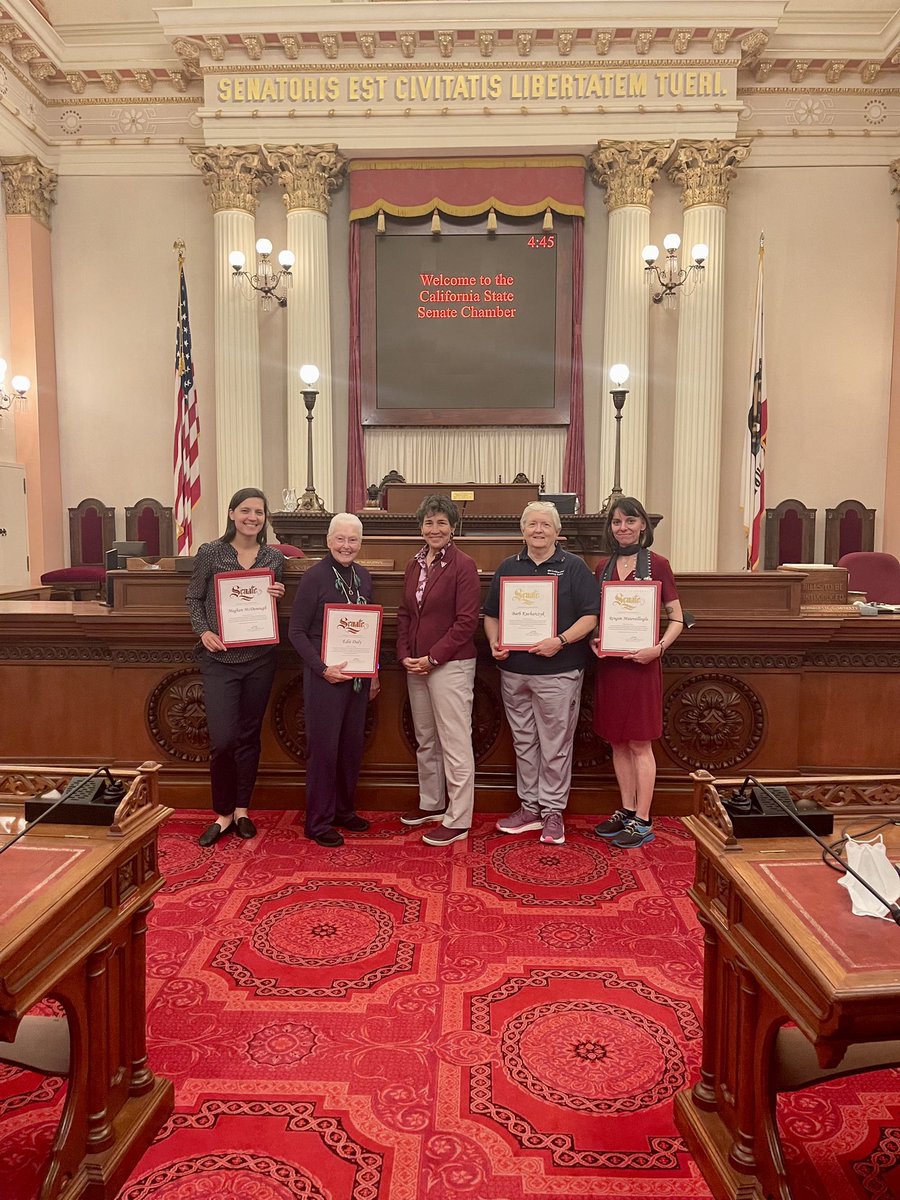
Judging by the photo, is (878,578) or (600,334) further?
(600,334)

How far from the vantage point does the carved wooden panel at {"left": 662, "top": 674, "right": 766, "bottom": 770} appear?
14.5ft

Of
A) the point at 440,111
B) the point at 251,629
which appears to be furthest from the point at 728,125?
the point at 251,629

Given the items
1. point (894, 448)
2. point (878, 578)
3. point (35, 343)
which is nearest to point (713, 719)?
point (878, 578)

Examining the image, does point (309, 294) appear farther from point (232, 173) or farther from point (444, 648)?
point (444, 648)

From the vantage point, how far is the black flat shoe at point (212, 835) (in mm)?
4020

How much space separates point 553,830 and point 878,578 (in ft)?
15.4

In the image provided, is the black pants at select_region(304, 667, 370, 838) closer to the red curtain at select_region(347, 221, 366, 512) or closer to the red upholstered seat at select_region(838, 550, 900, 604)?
the red upholstered seat at select_region(838, 550, 900, 604)

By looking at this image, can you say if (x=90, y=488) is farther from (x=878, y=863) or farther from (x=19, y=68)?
(x=878, y=863)

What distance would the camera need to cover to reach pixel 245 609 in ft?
13.0

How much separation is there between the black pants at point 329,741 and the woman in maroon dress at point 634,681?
1.24 meters

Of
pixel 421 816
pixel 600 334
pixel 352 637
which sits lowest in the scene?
pixel 421 816

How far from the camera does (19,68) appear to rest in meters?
9.30

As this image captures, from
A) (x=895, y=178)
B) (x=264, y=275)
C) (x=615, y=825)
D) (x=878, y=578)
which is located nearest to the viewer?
(x=615, y=825)

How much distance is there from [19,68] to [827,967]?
1194 centimetres
